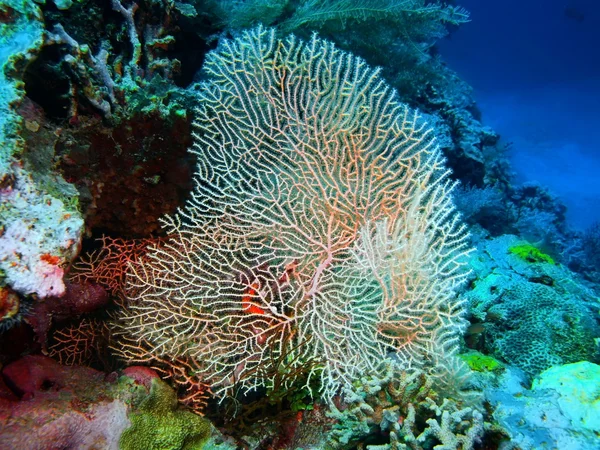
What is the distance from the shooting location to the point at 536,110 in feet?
172

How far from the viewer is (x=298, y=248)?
3395mm

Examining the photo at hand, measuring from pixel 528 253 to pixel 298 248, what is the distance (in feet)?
15.8

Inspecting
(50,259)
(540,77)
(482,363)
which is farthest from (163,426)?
(540,77)

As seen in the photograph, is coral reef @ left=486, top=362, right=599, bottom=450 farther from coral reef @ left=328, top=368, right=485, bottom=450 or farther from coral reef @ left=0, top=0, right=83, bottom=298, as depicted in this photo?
coral reef @ left=0, top=0, right=83, bottom=298

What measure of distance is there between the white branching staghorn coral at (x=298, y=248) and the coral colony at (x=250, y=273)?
0.03 m

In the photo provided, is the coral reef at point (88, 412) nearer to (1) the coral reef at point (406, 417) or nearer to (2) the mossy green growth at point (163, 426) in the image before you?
(2) the mossy green growth at point (163, 426)

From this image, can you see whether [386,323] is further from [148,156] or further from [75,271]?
[75,271]

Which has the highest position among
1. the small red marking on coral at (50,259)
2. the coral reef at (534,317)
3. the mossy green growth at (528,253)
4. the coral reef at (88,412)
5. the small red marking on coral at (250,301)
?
the mossy green growth at (528,253)

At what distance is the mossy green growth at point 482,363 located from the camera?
3373 millimetres

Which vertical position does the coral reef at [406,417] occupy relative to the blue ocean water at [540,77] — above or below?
below

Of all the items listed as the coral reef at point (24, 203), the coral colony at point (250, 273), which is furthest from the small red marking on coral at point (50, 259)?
the coral colony at point (250, 273)

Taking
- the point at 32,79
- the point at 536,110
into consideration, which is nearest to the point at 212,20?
the point at 32,79

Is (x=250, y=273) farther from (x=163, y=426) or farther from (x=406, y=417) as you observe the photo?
(x=406, y=417)

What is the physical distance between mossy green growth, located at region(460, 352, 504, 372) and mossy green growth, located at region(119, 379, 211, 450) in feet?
8.73
